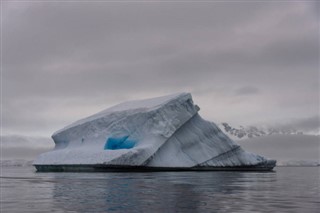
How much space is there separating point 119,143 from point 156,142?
3255mm

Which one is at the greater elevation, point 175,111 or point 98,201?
point 175,111

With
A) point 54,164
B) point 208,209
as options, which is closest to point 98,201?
point 208,209

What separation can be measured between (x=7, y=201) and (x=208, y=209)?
186 inches

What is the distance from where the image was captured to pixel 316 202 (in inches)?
447

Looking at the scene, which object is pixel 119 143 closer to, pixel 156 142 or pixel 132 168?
pixel 132 168

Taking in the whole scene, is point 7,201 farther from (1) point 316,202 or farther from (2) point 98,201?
(1) point 316,202

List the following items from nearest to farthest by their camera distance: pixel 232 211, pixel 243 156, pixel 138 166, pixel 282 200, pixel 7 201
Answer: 1. pixel 232 211
2. pixel 7 201
3. pixel 282 200
4. pixel 138 166
5. pixel 243 156

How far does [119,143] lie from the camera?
34.4 m

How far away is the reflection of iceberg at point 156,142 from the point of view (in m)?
32.7

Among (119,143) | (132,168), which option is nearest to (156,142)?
(132,168)

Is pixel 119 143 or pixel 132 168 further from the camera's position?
pixel 119 143

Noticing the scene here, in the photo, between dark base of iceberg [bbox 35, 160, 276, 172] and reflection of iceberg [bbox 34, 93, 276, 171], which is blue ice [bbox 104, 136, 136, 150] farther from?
dark base of iceberg [bbox 35, 160, 276, 172]

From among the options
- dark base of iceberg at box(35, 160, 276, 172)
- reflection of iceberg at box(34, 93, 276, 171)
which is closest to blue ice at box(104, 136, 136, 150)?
reflection of iceberg at box(34, 93, 276, 171)

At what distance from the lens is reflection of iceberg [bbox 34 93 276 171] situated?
107ft
